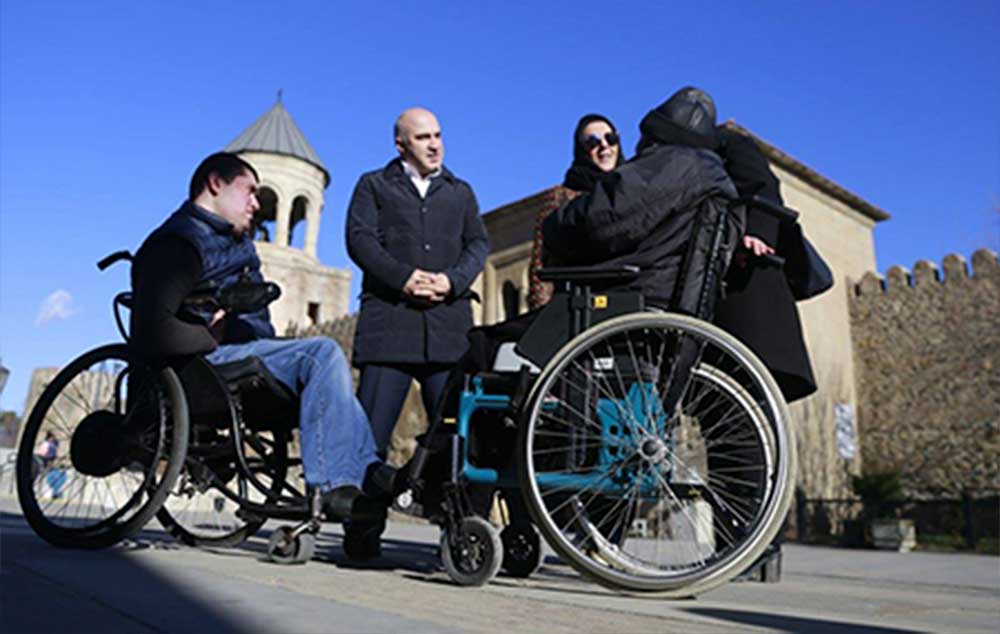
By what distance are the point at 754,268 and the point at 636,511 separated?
2.84ft

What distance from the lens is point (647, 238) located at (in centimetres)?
196

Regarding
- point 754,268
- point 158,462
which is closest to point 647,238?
point 754,268

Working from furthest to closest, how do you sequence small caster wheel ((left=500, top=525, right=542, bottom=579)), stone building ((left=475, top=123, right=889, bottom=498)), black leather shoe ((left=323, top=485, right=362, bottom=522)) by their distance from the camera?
stone building ((left=475, top=123, right=889, bottom=498)), small caster wheel ((left=500, top=525, right=542, bottom=579)), black leather shoe ((left=323, top=485, right=362, bottom=522))

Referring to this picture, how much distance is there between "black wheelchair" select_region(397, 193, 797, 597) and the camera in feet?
5.42

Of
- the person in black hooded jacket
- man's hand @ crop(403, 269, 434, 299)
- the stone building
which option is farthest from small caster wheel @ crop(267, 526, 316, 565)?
the stone building

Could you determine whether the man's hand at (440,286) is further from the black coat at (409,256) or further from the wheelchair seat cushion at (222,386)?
the wheelchair seat cushion at (222,386)

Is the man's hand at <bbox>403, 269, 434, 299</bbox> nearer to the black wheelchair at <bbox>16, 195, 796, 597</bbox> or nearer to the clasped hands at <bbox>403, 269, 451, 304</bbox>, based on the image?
the clasped hands at <bbox>403, 269, 451, 304</bbox>

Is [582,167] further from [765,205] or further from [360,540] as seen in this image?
[360,540]

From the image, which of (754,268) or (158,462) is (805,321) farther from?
(158,462)

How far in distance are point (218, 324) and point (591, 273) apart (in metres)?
1.24

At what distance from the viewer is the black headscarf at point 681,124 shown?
2205 millimetres

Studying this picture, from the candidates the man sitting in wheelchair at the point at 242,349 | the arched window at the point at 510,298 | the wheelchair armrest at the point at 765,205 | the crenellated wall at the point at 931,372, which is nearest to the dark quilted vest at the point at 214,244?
the man sitting in wheelchair at the point at 242,349

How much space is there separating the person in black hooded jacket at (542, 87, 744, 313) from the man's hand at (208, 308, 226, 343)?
1082 millimetres

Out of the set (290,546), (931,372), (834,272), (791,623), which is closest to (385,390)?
(290,546)
